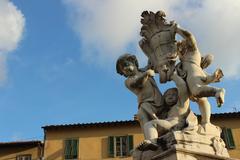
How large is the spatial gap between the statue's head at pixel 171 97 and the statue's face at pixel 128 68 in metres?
0.74

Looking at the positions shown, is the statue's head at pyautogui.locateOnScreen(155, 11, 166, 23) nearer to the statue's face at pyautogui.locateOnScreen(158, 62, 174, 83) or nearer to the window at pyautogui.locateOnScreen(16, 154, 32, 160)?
the statue's face at pyautogui.locateOnScreen(158, 62, 174, 83)

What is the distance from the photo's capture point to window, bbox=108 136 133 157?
32875mm

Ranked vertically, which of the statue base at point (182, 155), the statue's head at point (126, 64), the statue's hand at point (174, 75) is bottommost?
the statue base at point (182, 155)

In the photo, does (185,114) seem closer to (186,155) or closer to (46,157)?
(186,155)

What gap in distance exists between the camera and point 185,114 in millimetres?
6660

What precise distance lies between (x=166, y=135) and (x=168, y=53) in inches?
71.0

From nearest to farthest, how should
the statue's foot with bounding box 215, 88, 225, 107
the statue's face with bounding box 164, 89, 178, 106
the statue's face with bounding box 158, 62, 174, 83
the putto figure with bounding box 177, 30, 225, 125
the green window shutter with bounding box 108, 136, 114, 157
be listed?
the statue's foot with bounding box 215, 88, 225, 107
the putto figure with bounding box 177, 30, 225, 125
the statue's face with bounding box 164, 89, 178, 106
the statue's face with bounding box 158, 62, 174, 83
the green window shutter with bounding box 108, 136, 114, 157

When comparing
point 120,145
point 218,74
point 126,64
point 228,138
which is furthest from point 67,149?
point 218,74

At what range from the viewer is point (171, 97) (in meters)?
6.92

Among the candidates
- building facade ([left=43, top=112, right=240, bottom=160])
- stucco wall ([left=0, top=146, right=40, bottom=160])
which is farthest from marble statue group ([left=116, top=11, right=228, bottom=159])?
stucco wall ([left=0, top=146, right=40, bottom=160])

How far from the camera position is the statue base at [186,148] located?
570 centimetres

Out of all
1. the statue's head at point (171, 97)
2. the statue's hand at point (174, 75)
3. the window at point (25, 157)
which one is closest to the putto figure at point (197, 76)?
the statue's hand at point (174, 75)

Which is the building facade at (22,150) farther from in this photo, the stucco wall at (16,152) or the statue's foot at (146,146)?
the statue's foot at (146,146)

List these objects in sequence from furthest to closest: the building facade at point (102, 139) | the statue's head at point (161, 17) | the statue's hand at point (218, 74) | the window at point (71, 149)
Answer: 1. the window at point (71, 149)
2. the building facade at point (102, 139)
3. the statue's head at point (161, 17)
4. the statue's hand at point (218, 74)
